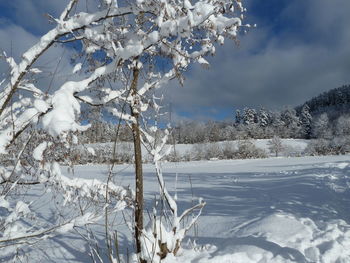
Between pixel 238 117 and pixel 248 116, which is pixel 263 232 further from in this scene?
pixel 238 117

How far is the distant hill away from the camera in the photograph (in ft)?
299

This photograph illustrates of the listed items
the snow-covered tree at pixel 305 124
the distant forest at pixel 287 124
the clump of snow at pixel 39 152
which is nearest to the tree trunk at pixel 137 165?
the clump of snow at pixel 39 152

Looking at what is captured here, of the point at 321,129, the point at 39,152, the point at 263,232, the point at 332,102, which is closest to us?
the point at 39,152

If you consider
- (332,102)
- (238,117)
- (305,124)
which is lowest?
(305,124)

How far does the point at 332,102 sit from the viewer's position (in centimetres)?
9738

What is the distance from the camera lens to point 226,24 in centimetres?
219

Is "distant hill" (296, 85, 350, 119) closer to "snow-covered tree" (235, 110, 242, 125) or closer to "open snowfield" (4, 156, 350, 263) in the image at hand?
"snow-covered tree" (235, 110, 242, 125)

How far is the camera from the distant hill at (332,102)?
9128 centimetres

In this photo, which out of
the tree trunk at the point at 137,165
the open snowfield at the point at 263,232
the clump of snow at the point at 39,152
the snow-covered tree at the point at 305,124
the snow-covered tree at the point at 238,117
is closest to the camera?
the clump of snow at the point at 39,152

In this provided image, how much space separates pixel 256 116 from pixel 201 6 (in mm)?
85715

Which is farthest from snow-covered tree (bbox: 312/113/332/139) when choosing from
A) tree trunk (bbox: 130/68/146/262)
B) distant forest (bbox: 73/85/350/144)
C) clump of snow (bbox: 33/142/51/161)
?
clump of snow (bbox: 33/142/51/161)

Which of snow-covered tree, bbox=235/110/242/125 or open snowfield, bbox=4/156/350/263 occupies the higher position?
snow-covered tree, bbox=235/110/242/125

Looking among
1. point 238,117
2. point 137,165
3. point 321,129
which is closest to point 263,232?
point 137,165

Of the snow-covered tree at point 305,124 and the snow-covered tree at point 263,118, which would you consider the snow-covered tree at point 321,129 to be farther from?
the snow-covered tree at point 263,118
